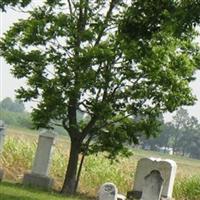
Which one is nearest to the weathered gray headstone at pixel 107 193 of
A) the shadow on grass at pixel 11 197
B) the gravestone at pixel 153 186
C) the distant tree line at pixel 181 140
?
the gravestone at pixel 153 186

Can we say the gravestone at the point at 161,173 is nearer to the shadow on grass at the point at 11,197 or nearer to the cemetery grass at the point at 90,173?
the cemetery grass at the point at 90,173

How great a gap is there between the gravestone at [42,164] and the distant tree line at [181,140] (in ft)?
387

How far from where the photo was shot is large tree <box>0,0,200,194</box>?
18625mm

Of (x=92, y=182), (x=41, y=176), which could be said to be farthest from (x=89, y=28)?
(x=92, y=182)

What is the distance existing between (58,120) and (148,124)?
2.99 metres

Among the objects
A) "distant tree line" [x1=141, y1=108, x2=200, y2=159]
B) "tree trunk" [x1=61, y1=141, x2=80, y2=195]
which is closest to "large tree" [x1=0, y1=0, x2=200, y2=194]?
"tree trunk" [x1=61, y1=141, x2=80, y2=195]

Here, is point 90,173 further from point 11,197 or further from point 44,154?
point 11,197

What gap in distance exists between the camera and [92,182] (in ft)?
78.9

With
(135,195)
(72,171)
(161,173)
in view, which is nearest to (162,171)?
(161,173)

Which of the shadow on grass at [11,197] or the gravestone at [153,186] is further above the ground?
the gravestone at [153,186]

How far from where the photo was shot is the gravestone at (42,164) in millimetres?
20019

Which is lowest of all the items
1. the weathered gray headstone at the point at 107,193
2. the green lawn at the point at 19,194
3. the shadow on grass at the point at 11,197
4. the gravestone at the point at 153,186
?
the shadow on grass at the point at 11,197

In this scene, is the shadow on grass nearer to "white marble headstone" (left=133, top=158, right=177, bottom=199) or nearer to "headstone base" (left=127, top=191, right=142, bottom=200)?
"headstone base" (left=127, top=191, right=142, bottom=200)

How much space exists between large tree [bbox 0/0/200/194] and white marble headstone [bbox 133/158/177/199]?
2.94ft
